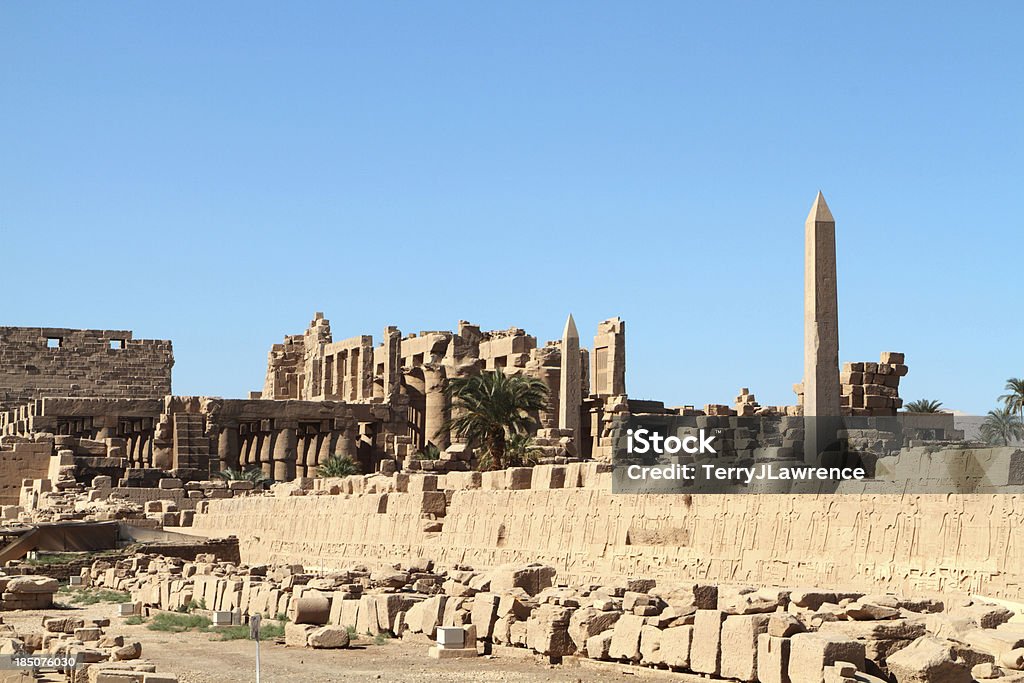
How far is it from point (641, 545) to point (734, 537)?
1662 mm

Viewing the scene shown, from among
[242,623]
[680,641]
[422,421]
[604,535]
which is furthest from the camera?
[422,421]

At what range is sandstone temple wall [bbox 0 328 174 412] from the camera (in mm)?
56344

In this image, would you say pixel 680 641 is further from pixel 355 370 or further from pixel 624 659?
pixel 355 370

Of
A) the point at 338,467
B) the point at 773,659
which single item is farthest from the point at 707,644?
the point at 338,467

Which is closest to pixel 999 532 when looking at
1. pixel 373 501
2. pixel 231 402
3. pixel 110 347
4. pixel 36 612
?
pixel 36 612

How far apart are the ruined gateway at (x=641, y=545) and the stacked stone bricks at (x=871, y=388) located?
1.9 inches

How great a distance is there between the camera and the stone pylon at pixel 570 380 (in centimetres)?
4047

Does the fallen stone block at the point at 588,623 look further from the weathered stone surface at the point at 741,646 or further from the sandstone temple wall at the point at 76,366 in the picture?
the sandstone temple wall at the point at 76,366

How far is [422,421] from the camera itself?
173 feet

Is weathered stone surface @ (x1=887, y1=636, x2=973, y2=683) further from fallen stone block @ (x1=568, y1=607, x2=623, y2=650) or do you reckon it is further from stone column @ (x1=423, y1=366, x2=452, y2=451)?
stone column @ (x1=423, y1=366, x2=452, y2=451)

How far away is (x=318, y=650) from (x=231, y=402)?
3621cm

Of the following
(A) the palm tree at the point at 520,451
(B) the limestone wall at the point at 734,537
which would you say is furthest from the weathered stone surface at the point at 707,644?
(A) the palm tree at the point at 520,451

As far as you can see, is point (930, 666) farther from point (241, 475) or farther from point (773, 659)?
point (241, 475)

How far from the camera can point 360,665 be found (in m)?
11.4
